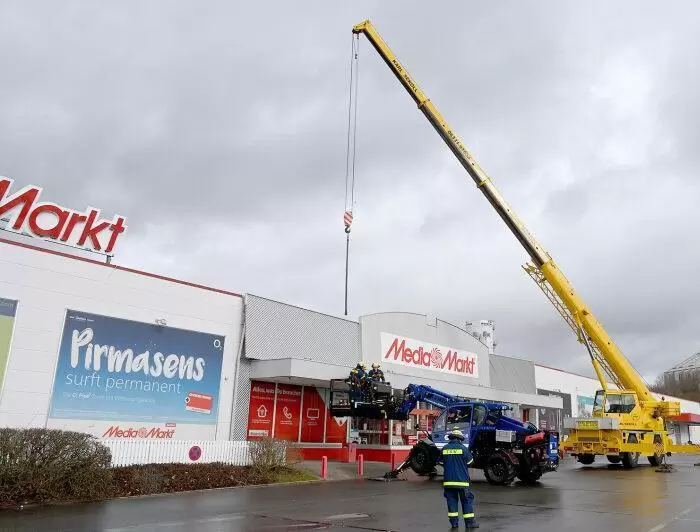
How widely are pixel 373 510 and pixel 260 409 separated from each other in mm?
11272

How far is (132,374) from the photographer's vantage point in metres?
19.5

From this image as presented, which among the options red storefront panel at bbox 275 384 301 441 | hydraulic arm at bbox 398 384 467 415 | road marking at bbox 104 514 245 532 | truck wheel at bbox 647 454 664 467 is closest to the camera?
road marking at bbox 104 514 245 532

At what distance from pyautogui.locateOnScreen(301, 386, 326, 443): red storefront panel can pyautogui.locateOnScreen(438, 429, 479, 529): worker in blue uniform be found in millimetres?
15257

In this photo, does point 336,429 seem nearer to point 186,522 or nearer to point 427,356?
point 427,356

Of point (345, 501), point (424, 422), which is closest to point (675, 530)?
point (345, 501)

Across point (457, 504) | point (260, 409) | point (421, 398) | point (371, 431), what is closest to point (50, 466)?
point (457, 504)

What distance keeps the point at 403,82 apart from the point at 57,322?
1777cm

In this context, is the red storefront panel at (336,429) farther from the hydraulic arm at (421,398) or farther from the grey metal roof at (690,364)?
the grey metal roof at (690,364)

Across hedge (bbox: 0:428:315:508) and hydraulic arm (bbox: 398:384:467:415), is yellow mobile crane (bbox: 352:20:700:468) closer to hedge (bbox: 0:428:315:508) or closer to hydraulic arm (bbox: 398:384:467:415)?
hydraulic arm (bbox: 398:384:467:415)

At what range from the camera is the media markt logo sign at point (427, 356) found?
2848 cm

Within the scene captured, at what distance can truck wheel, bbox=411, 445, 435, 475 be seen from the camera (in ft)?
66.1

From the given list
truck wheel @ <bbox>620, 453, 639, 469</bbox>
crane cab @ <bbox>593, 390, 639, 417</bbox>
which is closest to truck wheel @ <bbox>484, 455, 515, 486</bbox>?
truck wheel @ <bbox>620, 453, 639, 469</bbox>

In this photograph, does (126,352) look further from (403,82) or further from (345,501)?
(403,82)

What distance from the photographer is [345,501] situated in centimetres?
1409
